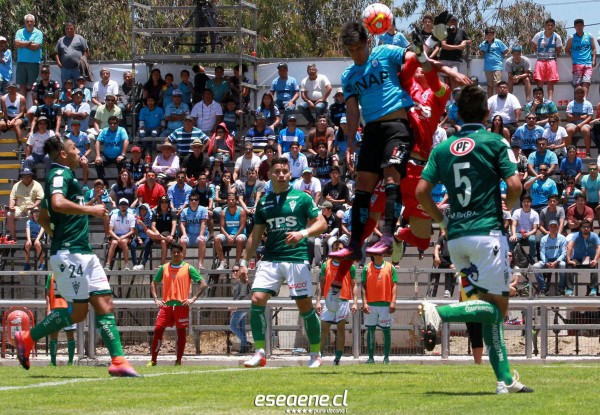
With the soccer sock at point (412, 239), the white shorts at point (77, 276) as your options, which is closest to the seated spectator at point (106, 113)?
the white shorts at point (77, 276)

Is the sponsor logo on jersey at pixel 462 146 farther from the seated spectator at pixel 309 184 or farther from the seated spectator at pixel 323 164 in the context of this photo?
the seated spectator at pixel 323 164

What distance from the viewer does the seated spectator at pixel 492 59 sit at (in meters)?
25.8

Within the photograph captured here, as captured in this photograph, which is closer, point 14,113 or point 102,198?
point 102,198

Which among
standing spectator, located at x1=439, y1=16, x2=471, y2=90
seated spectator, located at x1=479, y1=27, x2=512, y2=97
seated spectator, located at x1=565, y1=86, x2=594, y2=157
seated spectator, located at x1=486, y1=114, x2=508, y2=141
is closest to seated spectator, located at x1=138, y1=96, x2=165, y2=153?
standing spectator, located at x1=439, y1=16, x2=471, y2=90

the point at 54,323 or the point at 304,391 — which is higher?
the point at 54,323

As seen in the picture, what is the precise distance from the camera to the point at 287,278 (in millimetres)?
13438

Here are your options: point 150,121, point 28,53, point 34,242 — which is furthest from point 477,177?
point 28,53

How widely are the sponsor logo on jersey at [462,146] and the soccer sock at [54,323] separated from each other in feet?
15.4

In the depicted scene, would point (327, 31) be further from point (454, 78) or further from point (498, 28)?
point (454, 78)

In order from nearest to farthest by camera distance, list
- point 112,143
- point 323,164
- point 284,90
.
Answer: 1. point 323,164
2. point 112,143
3. point 284,90

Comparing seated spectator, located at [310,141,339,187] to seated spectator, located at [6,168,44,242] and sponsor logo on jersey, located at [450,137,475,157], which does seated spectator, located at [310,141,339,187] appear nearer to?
seated spectator, located at [6,168,44,242]

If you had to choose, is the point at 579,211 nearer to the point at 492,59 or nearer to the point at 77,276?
the point at 492,59

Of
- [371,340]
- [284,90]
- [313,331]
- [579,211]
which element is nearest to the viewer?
[313,331]

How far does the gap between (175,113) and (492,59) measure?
22.9 feet
